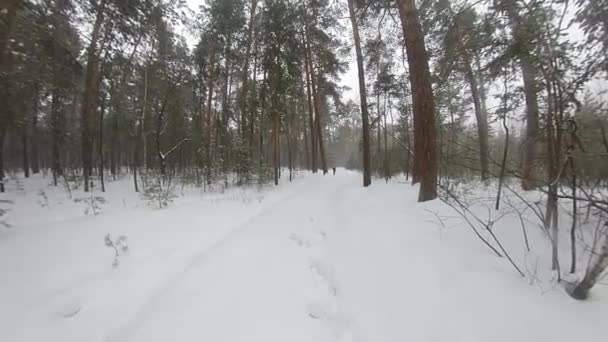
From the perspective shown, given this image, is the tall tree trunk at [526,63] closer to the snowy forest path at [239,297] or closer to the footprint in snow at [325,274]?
the footprint in snow at [325,274]

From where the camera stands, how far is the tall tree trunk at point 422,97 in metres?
4.82

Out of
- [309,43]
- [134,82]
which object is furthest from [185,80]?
[309,43]

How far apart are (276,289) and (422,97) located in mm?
4689

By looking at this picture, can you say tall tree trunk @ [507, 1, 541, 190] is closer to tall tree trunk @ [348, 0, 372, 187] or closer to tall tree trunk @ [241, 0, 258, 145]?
tall tree trunk @ [348, 0, 372, 187]

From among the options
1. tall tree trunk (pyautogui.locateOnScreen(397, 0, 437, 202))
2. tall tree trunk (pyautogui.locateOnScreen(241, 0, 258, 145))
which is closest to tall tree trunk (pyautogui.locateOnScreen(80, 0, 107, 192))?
tall tree trunk (pyautogui.locateOnScreen(241, 0, 258, 145))

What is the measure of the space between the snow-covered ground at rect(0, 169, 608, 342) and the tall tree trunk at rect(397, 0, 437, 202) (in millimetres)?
1526

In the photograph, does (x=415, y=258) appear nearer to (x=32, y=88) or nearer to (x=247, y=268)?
(x=247, y=268)

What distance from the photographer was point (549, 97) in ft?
7.26

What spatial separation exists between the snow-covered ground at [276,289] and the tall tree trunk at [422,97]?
5.01 feet

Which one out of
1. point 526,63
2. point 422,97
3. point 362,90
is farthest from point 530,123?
point 362,90

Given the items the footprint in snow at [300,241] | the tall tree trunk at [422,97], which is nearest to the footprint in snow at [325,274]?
the footprint in snow at [300,241]

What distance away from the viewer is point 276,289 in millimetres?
2273

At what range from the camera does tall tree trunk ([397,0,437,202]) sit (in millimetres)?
4824

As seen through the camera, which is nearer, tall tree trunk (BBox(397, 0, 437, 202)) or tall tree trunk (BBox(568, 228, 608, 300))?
tall tree trunk (BBox(568, 228, 608, 300))
